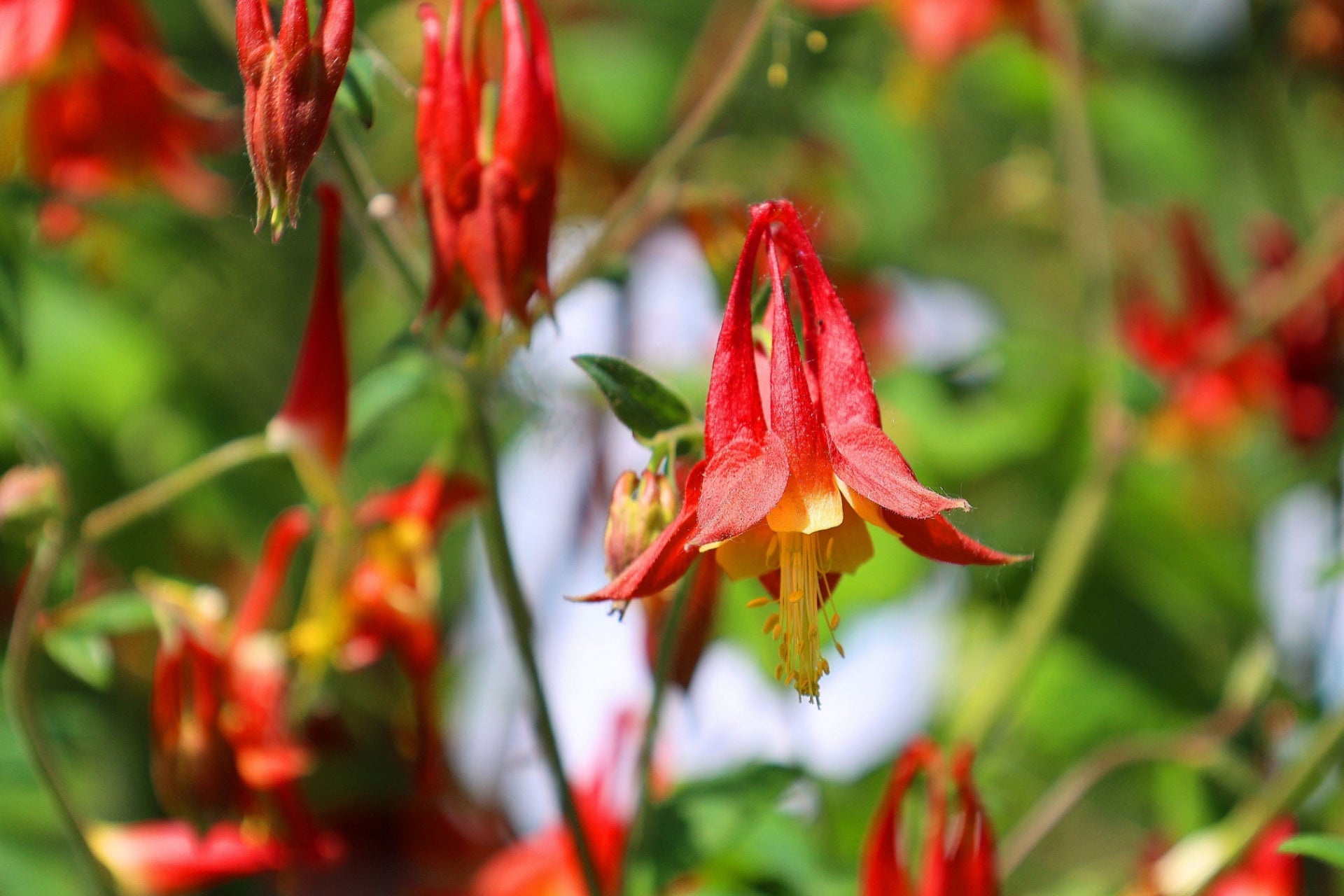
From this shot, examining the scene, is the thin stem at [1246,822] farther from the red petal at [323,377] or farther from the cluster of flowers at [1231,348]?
the red petal at [323,377]

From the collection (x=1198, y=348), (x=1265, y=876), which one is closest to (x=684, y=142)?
(x=1265, y=876)

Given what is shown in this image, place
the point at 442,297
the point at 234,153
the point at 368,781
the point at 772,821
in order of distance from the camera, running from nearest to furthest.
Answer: the point at 442,297 → the point at 772,821 → the point at 368,781 → the point at 234,153

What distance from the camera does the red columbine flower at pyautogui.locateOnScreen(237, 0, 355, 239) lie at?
0.56 meters

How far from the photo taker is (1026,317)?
7.63ft

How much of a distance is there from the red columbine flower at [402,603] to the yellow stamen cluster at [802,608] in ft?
1.26

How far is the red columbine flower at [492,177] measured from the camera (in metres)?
0.63

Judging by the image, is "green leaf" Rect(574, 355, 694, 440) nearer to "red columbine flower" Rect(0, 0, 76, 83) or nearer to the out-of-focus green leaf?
the out-of-focus green leaf

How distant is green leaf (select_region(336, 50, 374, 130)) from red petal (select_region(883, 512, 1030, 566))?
1.02 feet

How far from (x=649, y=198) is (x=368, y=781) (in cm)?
67

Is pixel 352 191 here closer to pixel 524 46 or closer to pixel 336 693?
pixel 524 46

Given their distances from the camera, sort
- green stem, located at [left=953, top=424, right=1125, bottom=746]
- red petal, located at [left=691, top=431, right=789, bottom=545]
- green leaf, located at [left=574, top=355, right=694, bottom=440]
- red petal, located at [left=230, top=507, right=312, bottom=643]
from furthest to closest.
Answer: green stem, located at [left=953, top=424, right=1125, bottom=746]
red petal, located at [left=230, top=507, right=312, bottom=643]
green leaf, located at [left=574, top=355, right=694, bottom=440]
red petal, located at [left=691, top=431, right=789, bottom=545]

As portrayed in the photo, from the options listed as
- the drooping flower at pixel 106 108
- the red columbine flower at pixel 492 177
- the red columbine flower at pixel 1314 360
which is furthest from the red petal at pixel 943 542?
the red columbine flower at pixel 1314 360

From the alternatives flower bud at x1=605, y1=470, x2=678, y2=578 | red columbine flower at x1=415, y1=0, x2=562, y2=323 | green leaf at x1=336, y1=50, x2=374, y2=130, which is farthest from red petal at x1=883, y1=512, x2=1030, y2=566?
green leaf at x1=336, y1=50, x2=374, y2=130

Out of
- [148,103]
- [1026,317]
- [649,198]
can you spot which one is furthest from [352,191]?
[1026,317]
